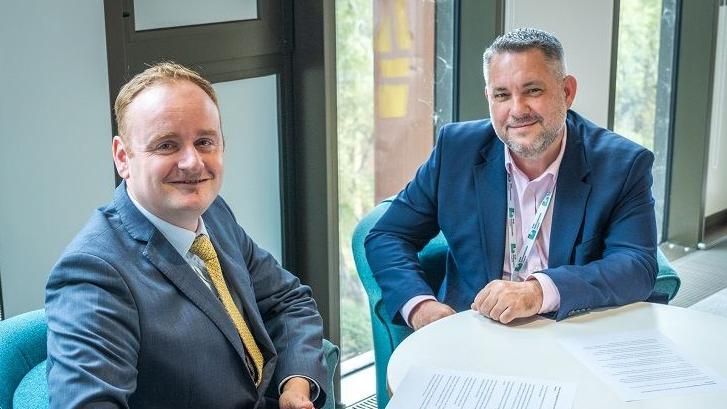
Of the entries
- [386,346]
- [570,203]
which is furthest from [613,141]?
[386,346]

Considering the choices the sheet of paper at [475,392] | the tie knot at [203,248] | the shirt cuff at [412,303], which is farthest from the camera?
the shirt cuff at [412,303]

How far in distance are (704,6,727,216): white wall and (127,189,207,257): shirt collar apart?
13.8ft

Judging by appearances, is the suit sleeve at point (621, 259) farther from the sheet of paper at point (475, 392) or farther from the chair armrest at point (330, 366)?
the chair armrest at point (330, 366)

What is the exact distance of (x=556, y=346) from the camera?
204cm

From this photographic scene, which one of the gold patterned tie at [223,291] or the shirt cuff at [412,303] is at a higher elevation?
the gold patterned tie at [223,291]

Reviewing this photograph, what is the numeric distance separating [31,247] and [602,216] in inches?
58.0

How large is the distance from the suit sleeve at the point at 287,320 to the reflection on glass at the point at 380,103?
1424mm

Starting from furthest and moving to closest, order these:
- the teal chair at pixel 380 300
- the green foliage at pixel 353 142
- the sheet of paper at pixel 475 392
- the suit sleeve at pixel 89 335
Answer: the green foliage at pixel 353 142 < the teal chair at pixel 380 300 < the sheet of paper at pixel 475 392 < the suit sleeve at pixel 89 335

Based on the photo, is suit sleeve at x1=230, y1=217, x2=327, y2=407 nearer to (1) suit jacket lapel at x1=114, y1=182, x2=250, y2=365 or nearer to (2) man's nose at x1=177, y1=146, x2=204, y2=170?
(1) suit jacket lapel at x1=114, y1=182, x2=250, y2=365

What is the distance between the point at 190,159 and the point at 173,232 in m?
0.15

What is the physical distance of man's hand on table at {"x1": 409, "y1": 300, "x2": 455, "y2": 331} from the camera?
7.82 ft

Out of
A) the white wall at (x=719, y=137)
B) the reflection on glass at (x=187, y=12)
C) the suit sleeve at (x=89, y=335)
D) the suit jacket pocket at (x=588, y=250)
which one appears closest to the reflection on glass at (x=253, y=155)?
the reflection on glass at (x=187, y=12)

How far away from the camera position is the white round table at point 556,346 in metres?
1.81

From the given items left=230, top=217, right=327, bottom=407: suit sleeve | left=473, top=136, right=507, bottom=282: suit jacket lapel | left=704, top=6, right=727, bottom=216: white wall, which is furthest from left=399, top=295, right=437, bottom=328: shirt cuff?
left=704, top=6, right=727, bottom=216: white wall
